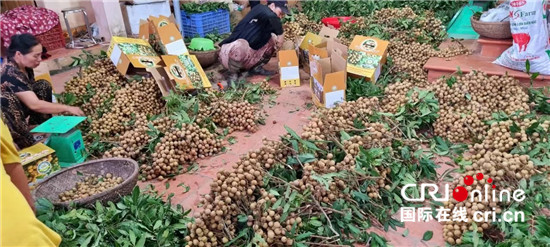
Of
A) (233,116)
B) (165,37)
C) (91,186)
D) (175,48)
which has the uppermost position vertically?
(165,37)

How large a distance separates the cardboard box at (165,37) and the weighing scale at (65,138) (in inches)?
49.3

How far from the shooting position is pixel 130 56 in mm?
3566

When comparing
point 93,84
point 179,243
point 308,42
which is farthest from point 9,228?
point 308,42

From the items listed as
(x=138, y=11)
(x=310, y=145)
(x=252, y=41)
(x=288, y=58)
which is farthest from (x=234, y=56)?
(x=310, y=145)

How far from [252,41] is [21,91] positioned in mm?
2331

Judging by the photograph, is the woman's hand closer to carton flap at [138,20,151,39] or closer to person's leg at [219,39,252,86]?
carton flap at [138,20,151,39]

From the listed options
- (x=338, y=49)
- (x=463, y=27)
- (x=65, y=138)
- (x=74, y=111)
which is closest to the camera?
(x=65, y=138)

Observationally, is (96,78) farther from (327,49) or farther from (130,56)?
(327,49)

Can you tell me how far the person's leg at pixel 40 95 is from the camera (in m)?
3.11

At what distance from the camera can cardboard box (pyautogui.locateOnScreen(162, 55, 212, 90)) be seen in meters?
3.56

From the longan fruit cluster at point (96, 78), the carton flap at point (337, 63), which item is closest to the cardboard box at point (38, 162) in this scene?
the longan fruit cluster at point (96, 78)

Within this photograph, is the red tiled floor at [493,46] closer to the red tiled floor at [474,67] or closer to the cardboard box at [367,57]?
the red tiled floor at [474,67]

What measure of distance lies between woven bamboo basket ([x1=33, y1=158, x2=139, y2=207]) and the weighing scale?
0.31 metres
